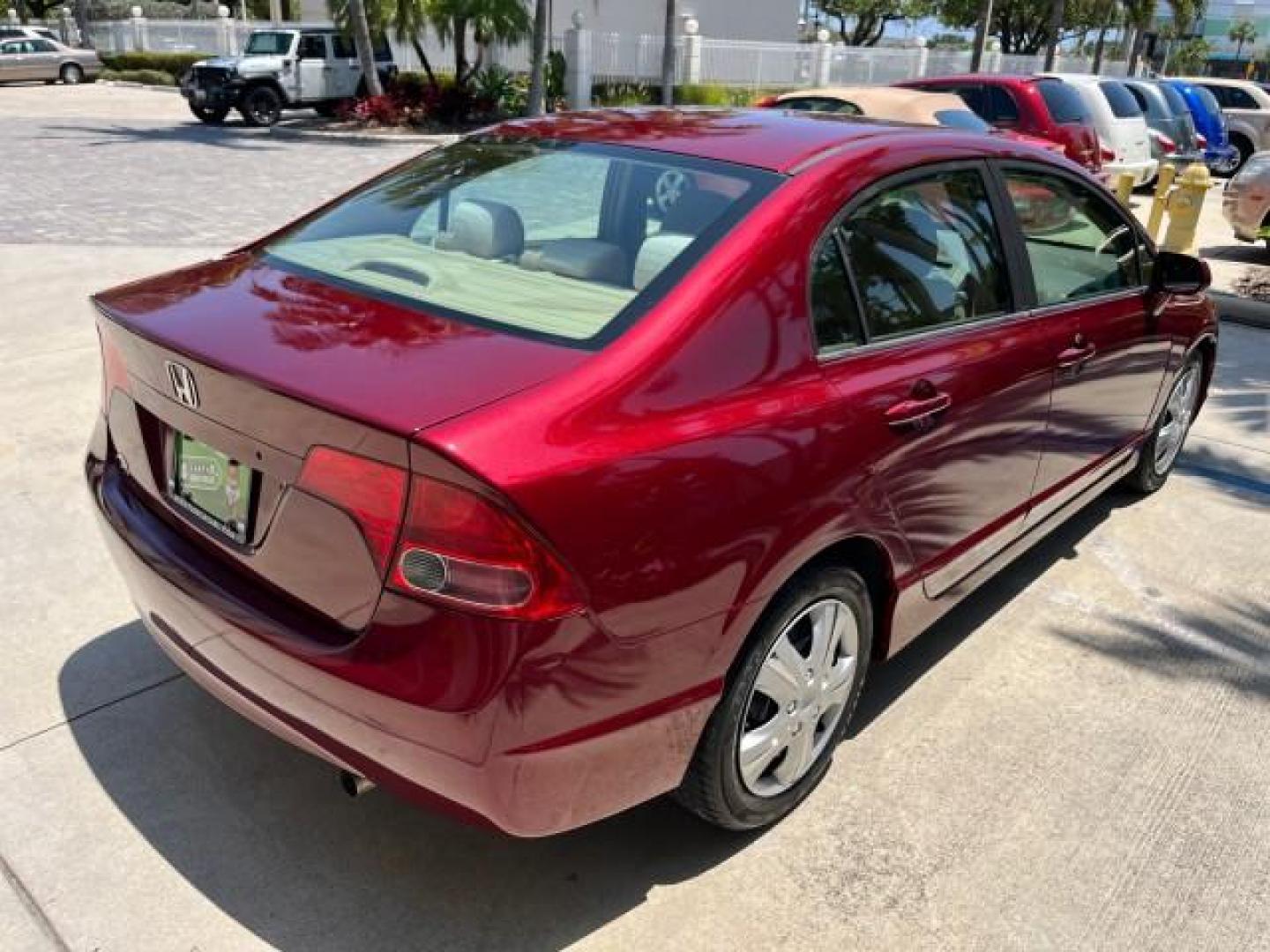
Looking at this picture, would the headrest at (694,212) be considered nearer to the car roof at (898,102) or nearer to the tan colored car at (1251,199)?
the car roof at (898,102)

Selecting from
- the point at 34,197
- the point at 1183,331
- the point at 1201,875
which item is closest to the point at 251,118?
the point at 34,197

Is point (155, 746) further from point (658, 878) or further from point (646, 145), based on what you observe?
point (646, 145)

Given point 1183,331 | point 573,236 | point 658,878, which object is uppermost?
point 573,236

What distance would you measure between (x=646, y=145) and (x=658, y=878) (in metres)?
1.90

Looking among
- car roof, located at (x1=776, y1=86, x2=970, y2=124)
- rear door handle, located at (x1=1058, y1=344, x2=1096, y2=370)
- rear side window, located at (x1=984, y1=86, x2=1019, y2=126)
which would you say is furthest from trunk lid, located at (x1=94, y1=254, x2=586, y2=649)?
rear side window, located at (x1=984, y1=86, x2=1019, y2=126)

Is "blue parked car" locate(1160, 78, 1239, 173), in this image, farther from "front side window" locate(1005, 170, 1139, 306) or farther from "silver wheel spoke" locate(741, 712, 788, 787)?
"silver wheel spoke" locate(741, 712, 788, 787)

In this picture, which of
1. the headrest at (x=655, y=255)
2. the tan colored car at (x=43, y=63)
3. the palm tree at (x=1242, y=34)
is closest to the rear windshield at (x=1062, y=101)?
the headrest at (x=655, y=255)

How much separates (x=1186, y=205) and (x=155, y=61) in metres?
35.0

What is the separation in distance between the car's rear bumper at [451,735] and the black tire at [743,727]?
10cm

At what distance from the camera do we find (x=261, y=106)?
21.8 m

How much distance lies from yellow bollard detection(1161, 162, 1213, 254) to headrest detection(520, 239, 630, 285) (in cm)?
906

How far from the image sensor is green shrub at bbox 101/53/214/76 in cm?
3522

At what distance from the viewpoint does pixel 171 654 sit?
2578mm

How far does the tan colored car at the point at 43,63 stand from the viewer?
3106 cm
